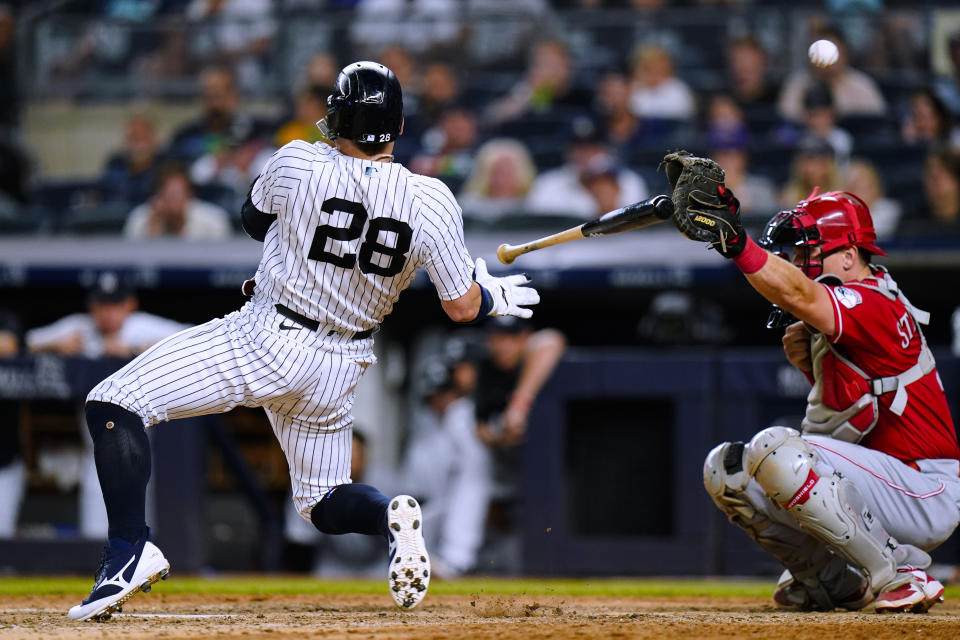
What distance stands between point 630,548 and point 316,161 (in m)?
3.53

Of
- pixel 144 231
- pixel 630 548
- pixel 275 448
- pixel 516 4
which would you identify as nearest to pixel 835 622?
pixel 630 548

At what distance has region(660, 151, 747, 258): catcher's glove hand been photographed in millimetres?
3562

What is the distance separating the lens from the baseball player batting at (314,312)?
137 inches

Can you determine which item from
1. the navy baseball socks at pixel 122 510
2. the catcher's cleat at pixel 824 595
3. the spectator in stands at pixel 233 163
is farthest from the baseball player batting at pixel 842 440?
the spectator in stands at pixel 233 163

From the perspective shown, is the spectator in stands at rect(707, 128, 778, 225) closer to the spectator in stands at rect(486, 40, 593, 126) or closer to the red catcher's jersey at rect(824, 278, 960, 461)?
the spectator in stands at rect(486, 40, 593, 126)

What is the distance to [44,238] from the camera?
8055 millimetres

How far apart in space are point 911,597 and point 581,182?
4.75 metres

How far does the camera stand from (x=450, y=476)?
6.81 m

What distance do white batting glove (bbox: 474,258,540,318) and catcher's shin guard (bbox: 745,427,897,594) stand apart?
0.80 m

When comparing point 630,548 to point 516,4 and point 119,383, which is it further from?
point 516,4

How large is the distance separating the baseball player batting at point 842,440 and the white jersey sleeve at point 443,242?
0.67 meters

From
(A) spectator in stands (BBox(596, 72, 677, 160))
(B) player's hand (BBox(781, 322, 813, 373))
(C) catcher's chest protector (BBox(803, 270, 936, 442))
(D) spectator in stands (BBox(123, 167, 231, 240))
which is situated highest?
(A) spectator in stands (BBox(596, 72, 677, 160))

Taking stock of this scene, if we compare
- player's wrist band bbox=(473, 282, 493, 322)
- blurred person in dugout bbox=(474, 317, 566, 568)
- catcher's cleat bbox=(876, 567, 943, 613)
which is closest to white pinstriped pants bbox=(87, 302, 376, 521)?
player's wrist band bbox=(473, 282, 493, 322)

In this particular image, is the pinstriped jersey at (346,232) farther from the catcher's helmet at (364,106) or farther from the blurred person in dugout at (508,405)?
the blurred person in dugout at (508,405)
